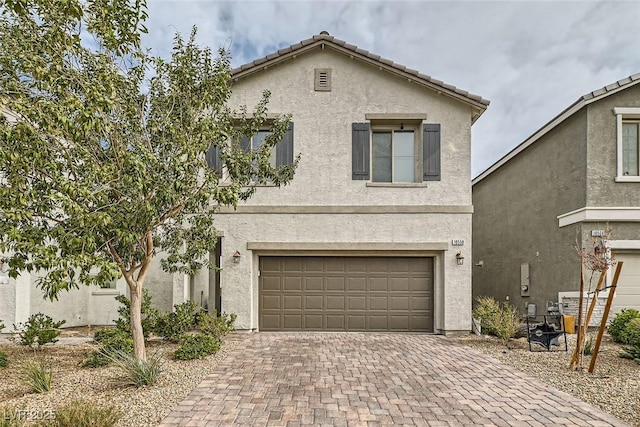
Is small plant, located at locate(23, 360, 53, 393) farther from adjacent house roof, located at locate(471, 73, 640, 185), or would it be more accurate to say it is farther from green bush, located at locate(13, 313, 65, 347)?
adjacent house roof, located at locate(471, 73, 640, 185)

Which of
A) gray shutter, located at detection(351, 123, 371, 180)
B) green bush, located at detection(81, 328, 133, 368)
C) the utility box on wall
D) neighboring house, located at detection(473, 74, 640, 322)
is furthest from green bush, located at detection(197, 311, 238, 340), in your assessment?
the utility box on wall

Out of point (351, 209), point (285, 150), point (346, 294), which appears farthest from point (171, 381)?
point (285, 150)

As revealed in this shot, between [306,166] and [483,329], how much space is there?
6.42m

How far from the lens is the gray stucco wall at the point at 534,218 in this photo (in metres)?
11.3

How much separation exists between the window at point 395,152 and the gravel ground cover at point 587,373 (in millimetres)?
4633

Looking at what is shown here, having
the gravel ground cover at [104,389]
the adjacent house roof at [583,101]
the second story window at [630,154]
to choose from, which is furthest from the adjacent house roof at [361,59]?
the gravel ground cover at [104,389]

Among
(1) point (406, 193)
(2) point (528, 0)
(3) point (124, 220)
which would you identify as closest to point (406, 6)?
(2) point (528, 0)

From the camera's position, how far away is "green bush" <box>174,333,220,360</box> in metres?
7.87

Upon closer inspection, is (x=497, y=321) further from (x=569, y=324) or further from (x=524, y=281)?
(x=524, y=281)

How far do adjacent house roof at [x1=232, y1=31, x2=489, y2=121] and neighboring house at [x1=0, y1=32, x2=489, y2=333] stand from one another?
1.1 inches

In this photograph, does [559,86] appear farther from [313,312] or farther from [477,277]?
[313,312]

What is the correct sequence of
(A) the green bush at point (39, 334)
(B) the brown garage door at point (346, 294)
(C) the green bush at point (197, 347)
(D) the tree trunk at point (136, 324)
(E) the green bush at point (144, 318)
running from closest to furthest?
(D) the tree trunk at point (136, 324), (C) the green bush at point (197, 347), (A) the green bush at point (39, 334), (E) the green bush at point (144, 318), (B) the brown garage door at point (346, 294)

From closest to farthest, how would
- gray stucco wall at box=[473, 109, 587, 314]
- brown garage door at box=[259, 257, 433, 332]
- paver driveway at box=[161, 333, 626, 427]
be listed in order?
paver driveway at box=[161, 333, 626, 427] < brown garage door at box=[259, 257, 433, 332] < gray stucco wall at box=[473, 109, 587, 314]

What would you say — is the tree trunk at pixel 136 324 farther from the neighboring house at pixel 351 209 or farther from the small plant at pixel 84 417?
the neighboring house at pixel 351 209
